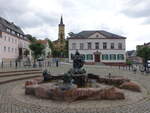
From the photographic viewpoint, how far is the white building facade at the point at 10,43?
35719 millimetres

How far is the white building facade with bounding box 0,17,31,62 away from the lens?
35.7m

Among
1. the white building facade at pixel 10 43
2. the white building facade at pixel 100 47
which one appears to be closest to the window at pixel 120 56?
the white building facade at pixel 100 47

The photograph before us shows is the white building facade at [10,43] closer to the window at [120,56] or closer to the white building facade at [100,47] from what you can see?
the white building facade at [100,47]

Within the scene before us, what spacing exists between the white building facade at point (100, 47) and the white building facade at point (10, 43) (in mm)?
14851

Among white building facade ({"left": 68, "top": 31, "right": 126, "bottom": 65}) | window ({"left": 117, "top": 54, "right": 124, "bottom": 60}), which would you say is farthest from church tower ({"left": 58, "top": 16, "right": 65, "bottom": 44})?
window ({"left": 117, "top": 54, "right": 124, "bottom": 60})

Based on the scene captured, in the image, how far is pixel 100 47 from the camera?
137 feet

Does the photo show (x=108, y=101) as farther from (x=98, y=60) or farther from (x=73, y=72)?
(x=98, y=60)

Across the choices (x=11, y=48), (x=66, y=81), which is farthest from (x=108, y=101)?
(x=11, y=48)

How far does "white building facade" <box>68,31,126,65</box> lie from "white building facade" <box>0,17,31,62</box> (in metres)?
14.9

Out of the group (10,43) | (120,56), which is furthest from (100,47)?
(10,43)

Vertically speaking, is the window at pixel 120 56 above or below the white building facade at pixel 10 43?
below

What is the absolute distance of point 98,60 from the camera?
41.4 metres

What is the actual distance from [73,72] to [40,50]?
17783mm

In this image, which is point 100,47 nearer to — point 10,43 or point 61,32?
point 10,43
